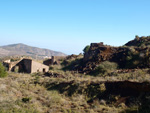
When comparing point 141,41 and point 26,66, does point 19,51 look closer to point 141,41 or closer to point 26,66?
point 26,66

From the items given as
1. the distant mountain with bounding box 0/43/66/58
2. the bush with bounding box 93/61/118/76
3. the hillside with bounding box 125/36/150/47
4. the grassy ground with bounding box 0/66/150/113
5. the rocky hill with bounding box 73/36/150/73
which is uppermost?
the distant mountain with bounding box 0/43/66/58

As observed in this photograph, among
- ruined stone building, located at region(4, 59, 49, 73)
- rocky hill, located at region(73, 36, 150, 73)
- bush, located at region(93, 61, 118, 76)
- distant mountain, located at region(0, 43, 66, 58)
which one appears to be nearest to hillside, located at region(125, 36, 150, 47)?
rocky hill, located at region(73, 36, 150, 73)

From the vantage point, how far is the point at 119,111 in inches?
315

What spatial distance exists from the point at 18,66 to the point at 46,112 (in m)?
18.1

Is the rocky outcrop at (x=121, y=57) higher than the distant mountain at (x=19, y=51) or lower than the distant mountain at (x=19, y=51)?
lower

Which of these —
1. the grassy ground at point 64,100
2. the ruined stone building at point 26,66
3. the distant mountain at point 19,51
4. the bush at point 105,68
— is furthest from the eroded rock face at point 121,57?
the distant mountain at point 19,51

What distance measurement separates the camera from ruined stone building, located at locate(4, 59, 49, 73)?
23203 millimetres

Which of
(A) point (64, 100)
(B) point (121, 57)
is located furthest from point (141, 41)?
(A) point (64, 100)

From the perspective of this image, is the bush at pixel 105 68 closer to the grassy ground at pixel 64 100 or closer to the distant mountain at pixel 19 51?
the grassy ground at pixel 64 100

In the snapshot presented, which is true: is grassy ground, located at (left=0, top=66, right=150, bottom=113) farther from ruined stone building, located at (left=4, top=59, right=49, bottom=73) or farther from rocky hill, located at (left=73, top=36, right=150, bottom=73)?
ruined stone building, located at (left=4, top=59, right=49, bottom=73)

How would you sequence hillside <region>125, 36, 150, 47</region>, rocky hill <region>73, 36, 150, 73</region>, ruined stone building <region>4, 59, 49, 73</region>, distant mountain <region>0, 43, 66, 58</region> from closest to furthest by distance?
rocky hill <region>73, 36, 150, 73</region>
ruined stone building <region>4, 59, 49, 73</region>
hillside <region>125, 36, 150, 47</region>
distant mountain <region>0, 43, 66, 58</region>

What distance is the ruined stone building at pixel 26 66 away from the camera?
23.2 metres

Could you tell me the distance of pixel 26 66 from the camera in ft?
79.0

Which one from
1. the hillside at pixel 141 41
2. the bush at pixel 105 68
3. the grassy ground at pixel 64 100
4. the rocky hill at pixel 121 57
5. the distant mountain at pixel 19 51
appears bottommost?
the grassy ground at pixel 64 100
